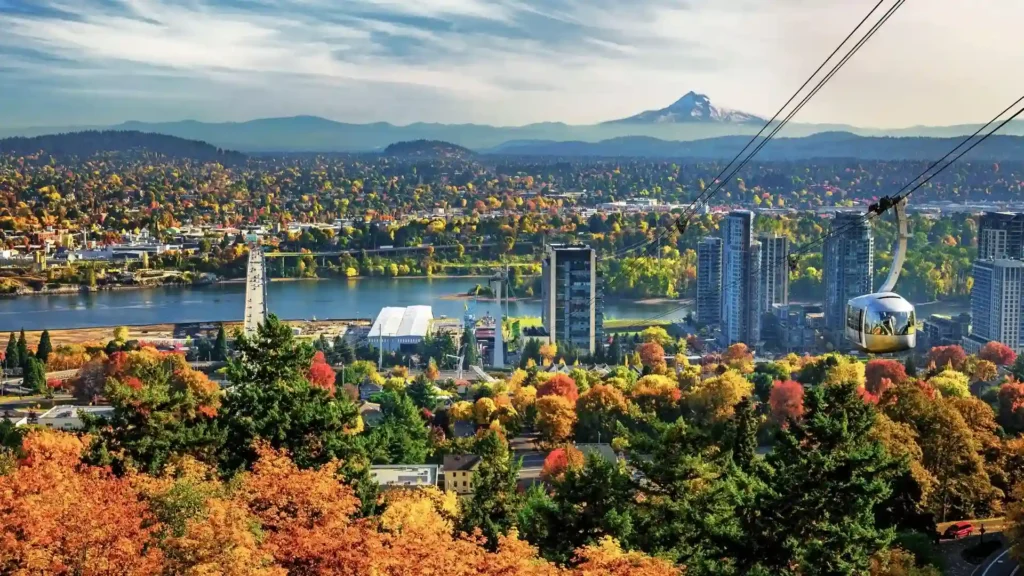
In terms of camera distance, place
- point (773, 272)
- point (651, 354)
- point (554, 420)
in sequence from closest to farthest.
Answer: point (554, 420) < point (651, 354) < point (773, 272)

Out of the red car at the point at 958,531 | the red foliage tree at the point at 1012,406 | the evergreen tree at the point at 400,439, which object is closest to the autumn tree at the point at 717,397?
the red foliage tree at the point at 1012,406

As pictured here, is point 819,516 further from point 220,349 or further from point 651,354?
point 220,349

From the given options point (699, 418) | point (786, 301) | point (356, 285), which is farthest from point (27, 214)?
point (699, 418)

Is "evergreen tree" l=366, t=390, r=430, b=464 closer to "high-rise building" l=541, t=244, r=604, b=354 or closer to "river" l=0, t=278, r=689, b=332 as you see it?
"high-rise building" l=541, t=244, r=604, b=354

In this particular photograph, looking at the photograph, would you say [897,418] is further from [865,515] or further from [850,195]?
[850,195]

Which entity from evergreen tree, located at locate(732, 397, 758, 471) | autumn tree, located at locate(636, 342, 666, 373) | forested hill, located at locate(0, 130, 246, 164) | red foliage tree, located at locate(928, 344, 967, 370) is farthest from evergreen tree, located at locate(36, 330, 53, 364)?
forested hill, located at locate(0, 130, 246, 164)

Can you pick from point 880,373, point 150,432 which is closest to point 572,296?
point 880,373
